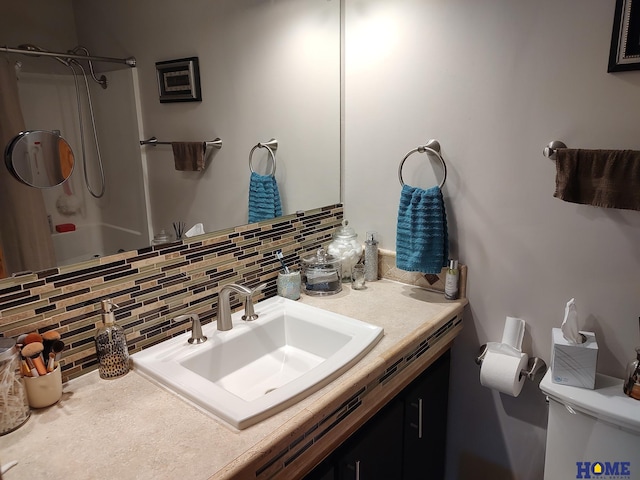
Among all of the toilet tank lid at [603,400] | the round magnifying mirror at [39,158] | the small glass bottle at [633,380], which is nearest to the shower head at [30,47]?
the round magnifying mirror at [39,158]

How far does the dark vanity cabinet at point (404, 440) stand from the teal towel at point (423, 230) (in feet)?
1.16

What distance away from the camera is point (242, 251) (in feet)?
4.76

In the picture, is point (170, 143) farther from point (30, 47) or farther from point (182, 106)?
point (30, 47)

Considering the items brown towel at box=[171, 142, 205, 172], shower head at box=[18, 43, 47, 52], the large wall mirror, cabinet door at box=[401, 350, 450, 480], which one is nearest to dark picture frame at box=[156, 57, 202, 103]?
the large wall mirror

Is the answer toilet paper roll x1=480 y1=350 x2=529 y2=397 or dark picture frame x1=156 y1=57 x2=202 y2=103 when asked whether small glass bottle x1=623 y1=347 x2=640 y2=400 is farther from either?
dark picture frame x1=156 y1=57 x2=202 y2=103

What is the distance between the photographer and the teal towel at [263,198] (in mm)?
1511

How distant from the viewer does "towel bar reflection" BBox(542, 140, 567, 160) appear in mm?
1276

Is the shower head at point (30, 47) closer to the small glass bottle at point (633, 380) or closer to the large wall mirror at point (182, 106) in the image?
the large wall mirror at point (182, 106)

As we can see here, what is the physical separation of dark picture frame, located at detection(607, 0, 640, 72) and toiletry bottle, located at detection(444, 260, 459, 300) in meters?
0.72

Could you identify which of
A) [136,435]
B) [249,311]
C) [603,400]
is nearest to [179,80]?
[249,311]

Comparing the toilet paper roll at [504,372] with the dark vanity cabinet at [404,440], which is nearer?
the dark vanity cabinet at [404,440]

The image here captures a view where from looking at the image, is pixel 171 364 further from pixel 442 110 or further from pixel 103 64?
pixel 442 110

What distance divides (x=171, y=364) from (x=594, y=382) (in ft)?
3.79

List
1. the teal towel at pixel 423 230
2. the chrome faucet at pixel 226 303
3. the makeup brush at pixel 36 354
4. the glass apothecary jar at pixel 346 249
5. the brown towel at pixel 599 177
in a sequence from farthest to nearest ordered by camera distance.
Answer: the glass apothecary jar at pixel 346 249
the teal towel at pixel 423 230
the chrome faucet at pixel 226 303
the brown towel at pixel 599 177
the makeup brush at pixel 36 354
